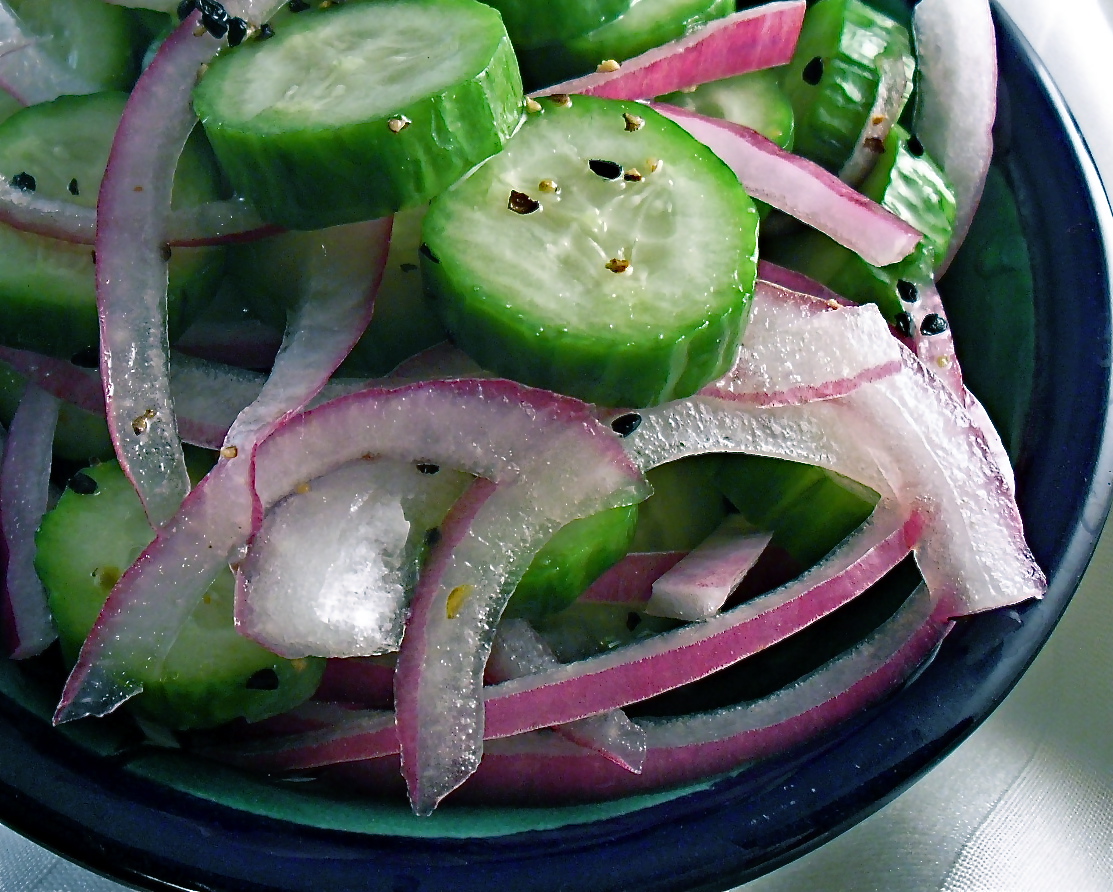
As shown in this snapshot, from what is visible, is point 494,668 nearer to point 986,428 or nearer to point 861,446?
point 861,446

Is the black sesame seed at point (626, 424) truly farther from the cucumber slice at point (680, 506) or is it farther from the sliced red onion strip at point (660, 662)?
the sliced red onion strip at point (660, 662)

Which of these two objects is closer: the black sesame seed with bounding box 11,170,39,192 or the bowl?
the bowl

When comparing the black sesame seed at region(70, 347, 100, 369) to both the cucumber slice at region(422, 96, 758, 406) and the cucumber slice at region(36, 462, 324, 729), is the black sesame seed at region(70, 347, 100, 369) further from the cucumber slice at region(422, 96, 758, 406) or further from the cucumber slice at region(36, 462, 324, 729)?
the cucumber slice at region(422, 96, 758, 406)

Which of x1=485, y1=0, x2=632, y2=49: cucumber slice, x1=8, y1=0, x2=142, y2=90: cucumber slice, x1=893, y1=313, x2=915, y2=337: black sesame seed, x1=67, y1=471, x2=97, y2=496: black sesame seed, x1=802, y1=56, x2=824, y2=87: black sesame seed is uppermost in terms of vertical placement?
x1=485, y1=0, x2=632, y2=49: cucumber slice

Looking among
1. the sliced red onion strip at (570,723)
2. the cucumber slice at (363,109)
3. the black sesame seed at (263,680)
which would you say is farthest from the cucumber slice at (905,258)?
the black sesame seed at (263,680)

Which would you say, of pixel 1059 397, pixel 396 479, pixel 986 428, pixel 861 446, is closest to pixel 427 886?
A: pixel 396 479

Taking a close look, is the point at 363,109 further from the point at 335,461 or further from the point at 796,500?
the point at 796,500

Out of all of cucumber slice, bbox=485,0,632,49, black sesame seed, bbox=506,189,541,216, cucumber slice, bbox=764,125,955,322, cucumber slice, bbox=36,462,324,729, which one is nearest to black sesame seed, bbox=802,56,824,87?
cucumber slice, bbox=764,125,955,322
